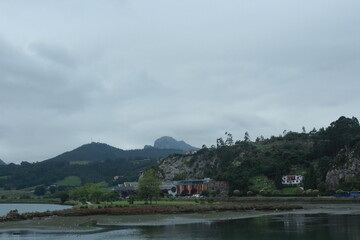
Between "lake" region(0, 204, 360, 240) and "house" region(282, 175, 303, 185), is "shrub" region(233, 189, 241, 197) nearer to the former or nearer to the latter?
"house" region(282, 175, 303, 185)

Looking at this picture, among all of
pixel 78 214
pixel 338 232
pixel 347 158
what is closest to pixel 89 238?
pixel 338 232

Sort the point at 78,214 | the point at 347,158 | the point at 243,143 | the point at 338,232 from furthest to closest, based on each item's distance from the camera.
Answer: the point at 243,143
the point at 347,158
the point at 78,214
the point at 338,232

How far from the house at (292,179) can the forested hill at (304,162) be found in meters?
2.49

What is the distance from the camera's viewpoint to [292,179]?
142375 millimetres

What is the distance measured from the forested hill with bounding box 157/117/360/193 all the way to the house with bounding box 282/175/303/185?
2.49 metres

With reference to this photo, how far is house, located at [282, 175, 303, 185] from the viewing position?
140875 mm

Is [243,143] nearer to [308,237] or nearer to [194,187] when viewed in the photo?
[194,187]

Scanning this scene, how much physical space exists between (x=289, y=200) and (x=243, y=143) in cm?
7800

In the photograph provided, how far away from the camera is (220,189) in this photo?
155 meters

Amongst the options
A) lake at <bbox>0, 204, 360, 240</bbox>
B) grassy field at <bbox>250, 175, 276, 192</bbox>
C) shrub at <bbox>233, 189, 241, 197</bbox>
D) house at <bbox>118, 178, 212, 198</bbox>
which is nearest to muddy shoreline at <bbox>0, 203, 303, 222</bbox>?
lake at <bbox>0, 204, 360, 240</bbox>

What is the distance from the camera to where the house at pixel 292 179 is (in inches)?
5546

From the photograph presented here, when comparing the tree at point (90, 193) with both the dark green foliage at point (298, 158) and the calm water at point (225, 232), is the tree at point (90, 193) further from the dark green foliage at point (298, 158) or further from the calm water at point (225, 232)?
the calm water at point (225, 232)

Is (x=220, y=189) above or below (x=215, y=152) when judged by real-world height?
below

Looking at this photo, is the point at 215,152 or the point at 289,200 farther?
the point at 215,152
